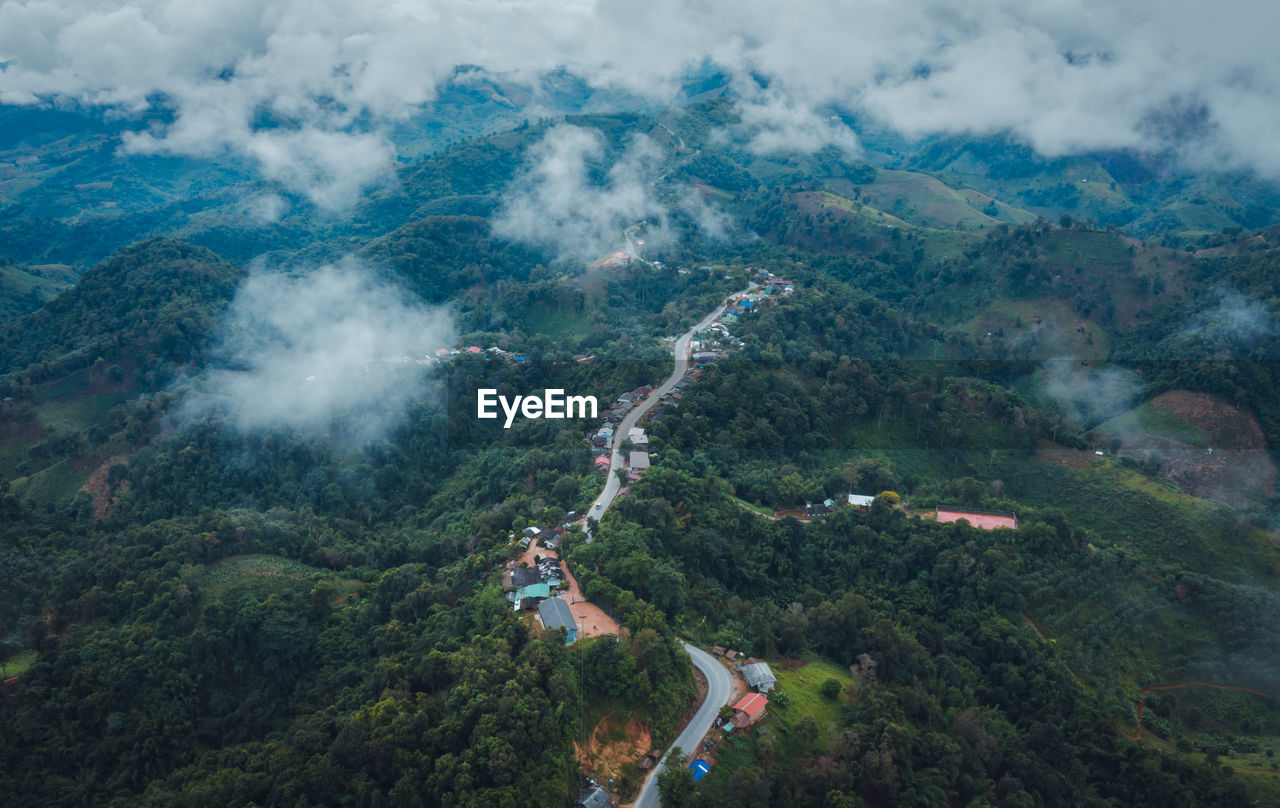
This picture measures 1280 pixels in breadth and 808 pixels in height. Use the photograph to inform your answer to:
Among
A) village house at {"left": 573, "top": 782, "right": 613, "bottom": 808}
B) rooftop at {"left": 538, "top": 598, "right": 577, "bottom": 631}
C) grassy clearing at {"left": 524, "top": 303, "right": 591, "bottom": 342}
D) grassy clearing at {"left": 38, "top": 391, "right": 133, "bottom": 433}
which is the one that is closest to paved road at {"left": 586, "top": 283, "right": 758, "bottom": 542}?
rooftop at {"left": 538, "top": 598, "right": 577, "bottom": 631}

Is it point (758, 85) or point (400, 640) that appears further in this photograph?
point (758, 85)

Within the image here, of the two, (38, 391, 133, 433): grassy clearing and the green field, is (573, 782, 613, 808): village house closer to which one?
the green field

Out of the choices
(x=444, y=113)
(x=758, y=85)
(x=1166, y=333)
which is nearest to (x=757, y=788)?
(x=1166, y=333)

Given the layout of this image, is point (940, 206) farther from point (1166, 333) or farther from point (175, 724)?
point (175, 724)

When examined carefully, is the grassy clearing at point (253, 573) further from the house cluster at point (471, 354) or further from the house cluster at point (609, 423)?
the house cluster at point (471, 354)

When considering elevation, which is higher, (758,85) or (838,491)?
(758,85)

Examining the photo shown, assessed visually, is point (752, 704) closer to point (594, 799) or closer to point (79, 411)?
point (594, 799)
